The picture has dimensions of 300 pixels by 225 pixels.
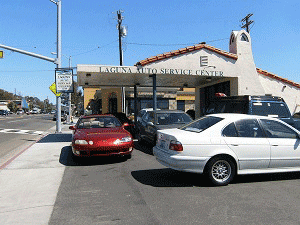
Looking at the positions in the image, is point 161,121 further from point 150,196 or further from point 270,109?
point 150,196

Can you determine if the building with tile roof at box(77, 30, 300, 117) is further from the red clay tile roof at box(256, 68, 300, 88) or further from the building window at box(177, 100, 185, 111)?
the building window at box(177, 100, 185, 111)

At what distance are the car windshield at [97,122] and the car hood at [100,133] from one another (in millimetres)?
422

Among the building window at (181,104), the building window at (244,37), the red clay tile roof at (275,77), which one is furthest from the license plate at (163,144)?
the building window at (181,104)

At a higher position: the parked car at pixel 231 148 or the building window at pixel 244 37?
the building window at pixel 244 37

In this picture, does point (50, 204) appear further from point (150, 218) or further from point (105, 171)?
point (105, 171)

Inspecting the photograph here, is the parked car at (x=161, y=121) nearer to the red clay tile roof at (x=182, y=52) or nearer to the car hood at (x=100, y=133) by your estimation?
the car hood at (x=100, y=133)

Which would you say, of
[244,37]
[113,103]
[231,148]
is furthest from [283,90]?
[113,103]

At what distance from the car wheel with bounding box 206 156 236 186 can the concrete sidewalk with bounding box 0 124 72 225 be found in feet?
10.0

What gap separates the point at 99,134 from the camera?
8102 mm

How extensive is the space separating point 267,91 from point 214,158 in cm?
1220

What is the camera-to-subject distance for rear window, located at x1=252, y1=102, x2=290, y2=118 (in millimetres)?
8484

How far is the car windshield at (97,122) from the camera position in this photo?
363 inches

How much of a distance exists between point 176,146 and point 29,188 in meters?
3.11

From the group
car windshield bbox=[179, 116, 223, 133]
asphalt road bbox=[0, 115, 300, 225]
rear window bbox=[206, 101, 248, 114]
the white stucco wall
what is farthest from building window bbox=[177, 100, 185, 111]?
car windshield bbox=[179, 116, 223, 133]
